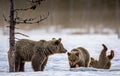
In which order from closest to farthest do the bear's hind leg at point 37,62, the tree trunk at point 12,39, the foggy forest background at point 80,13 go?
the tree trunk at point 12,39 → the bear's hind leg at point 37,62 → the foggy forest background at point 80,13

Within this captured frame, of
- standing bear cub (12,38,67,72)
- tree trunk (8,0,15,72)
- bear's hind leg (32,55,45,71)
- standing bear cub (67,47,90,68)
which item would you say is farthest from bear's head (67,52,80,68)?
tree trunk (8,0,15,72)

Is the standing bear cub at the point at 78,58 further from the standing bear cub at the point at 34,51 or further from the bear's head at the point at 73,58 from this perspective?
the standing bear cub at the point at 34,51

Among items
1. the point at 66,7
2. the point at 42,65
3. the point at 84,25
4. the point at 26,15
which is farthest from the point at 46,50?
the point at 66,7

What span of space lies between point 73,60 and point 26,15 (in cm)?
6621

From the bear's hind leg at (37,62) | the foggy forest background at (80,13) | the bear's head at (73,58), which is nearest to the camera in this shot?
the bear's hind leg at (37,62)

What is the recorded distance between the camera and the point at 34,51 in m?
15.0

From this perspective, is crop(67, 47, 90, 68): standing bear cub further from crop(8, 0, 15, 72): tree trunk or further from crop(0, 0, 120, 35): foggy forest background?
crop(0, 0, 120, 35): foggy forest background

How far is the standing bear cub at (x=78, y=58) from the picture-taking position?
15539 millimetres

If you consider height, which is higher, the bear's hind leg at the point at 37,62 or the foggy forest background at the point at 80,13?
the foggy forest background at the point at 80,13

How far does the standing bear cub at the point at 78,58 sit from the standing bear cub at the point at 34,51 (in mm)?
560

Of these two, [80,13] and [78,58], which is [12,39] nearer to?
[78,58]

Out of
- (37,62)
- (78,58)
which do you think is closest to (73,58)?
(78,58)

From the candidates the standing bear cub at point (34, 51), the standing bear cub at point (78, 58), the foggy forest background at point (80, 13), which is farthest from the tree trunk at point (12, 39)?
the foggy forest background at point (80, 13)

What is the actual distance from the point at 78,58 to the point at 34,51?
1.60 metres
